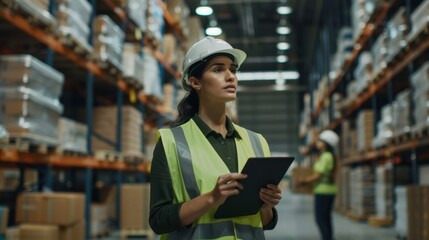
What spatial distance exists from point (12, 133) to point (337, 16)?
44.1 ft

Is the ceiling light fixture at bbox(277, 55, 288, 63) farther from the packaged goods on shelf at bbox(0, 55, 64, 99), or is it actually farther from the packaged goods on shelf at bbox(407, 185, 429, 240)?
the packaged goods on shelf at bbox(0, 55, 64, 99)

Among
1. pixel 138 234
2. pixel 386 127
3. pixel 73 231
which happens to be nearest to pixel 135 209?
pixel 138 234

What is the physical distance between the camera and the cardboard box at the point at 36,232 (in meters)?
4.88

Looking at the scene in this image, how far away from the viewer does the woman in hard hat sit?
167cm

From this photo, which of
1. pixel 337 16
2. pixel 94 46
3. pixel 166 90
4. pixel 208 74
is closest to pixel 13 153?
→ pixel 94 46

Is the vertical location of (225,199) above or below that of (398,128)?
below

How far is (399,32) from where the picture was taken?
7.21m

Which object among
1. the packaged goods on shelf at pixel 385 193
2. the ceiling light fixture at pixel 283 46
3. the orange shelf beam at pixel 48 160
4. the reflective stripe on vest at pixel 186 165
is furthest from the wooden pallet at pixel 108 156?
the ceiling light fixture at pixel 283 46

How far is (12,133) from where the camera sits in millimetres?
4617

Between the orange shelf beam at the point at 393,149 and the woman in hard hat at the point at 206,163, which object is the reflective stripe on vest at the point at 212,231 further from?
the orange shelf beam at the point at 393,149

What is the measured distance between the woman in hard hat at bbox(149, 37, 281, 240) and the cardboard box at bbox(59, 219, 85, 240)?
364 cm

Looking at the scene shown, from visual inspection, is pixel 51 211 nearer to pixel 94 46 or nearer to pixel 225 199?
pixel 94 46

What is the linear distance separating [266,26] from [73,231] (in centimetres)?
→ 1847

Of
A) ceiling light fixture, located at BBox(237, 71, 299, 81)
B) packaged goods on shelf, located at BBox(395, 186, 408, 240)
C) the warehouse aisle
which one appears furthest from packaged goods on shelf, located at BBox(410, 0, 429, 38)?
ceiling light fixture, located at BBox(237, 71, 299, 81)
